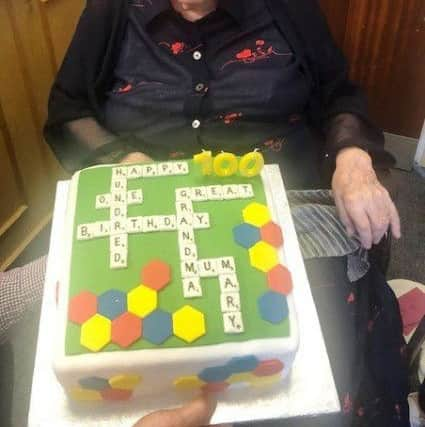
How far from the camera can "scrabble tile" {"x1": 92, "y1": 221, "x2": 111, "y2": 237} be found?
0.62 m

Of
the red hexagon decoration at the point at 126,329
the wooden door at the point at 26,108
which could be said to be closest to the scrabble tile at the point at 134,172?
the red hexagon decoration at the point at 126,329

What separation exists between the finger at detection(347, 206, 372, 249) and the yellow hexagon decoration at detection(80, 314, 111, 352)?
15.1 inches

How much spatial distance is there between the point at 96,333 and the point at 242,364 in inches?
5.9

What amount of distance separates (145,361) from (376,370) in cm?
40

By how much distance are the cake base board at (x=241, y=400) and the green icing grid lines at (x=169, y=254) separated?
6cm

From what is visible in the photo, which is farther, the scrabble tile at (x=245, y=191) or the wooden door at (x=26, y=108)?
the wooden door at (x=26, y=108)

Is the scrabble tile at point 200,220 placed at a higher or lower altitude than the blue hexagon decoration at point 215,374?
higher

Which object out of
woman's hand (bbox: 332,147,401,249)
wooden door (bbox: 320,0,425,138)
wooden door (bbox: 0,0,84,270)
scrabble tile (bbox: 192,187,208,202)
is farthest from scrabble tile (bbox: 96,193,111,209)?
wooden door (bbox: 320,0,425,138)

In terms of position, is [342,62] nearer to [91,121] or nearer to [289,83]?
[289,83]

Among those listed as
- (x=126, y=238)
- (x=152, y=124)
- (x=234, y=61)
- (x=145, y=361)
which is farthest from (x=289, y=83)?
(x=145, y=361)

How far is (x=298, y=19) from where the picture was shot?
91 centimetres

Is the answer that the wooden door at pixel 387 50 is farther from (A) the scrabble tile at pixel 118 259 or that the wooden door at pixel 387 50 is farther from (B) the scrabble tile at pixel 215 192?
(A) the scrabble tile at pixel 118 259

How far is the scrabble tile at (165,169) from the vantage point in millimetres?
705

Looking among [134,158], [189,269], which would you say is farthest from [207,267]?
[134,158]
